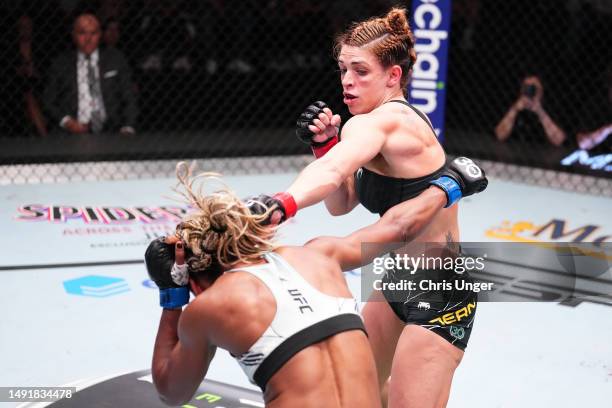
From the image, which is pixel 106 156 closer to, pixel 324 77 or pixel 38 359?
pixel 324 77

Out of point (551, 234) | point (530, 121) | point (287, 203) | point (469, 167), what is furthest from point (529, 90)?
point (287, 203)

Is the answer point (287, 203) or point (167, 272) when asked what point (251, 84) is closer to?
point (287, 203)

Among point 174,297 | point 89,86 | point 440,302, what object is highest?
point 174,297

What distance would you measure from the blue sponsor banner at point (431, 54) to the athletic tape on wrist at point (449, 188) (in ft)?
10.9

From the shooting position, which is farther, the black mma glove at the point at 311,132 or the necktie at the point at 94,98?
the necktie at the point at 94,98

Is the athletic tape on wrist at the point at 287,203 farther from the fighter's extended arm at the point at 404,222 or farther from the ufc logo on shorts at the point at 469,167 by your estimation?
the ufc logo on shorts at the point at 469,167

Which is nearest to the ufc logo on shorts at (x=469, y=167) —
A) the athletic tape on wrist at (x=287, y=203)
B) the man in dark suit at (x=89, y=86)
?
the athletic tape on wrist at (x=287, y=203)

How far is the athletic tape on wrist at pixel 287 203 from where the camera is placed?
189 cm

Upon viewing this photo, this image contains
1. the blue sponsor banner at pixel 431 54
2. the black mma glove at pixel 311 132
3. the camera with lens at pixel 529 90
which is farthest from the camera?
the camera with lens at pixel 529 90

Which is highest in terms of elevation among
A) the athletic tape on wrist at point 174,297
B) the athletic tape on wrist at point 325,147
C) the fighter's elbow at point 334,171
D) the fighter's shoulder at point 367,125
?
the fighter's shoulder at point 367,125

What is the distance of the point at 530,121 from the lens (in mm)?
6078

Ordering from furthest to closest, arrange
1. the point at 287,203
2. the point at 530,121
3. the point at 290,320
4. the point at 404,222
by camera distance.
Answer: the point at 530,121 < the point at 404,222 < the point at 287,203 < the point at 290,320

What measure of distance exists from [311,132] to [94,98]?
398cm

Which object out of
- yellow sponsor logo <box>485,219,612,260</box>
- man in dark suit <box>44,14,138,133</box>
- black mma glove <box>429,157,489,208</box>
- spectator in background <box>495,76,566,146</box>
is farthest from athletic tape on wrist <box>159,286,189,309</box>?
spectator in background <box>495,76,566,146</box>
